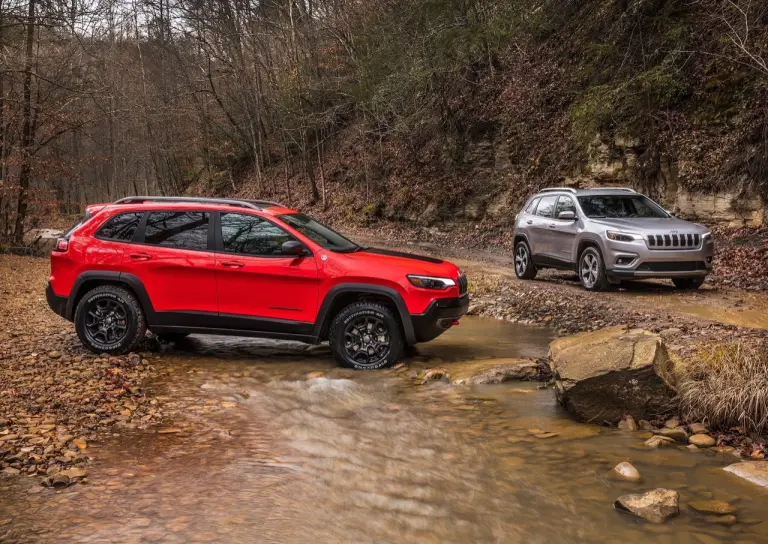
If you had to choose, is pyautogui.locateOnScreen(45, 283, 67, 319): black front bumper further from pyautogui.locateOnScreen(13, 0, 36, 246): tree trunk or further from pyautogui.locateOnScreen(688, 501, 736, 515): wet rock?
pyautogui.locateOnScreen(13, 0, 36, 246): tree trunk

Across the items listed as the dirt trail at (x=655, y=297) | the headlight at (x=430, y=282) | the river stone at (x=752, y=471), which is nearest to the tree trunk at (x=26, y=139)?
the dirt trail at (x=655, y=297)

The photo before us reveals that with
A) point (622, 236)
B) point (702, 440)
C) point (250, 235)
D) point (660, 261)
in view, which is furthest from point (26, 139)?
point (702, 440)

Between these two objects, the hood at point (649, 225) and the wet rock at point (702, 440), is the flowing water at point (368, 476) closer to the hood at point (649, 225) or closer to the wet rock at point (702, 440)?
the wet rock at point (702, 440)

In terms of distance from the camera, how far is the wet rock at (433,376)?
7.35 metres

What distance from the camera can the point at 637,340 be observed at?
6.35m

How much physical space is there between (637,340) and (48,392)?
559 cm

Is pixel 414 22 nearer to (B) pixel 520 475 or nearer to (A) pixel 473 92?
(A) pixel 473 92

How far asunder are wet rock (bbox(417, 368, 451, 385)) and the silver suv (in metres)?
5.46

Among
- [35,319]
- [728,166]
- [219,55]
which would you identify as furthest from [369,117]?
[35,319]

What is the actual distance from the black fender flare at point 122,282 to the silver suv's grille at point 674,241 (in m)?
8.00

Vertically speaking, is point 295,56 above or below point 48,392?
above

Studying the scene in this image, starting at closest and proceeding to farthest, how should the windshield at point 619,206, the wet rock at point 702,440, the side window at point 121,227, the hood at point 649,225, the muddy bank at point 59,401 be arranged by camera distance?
the muddy bank at point 59,401, the wet rock at point 702,440, the side window at point 121,227, the hood at point 649,225, the windshield at point 619,206

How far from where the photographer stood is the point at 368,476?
498 cm

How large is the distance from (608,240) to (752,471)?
7.30 metres
